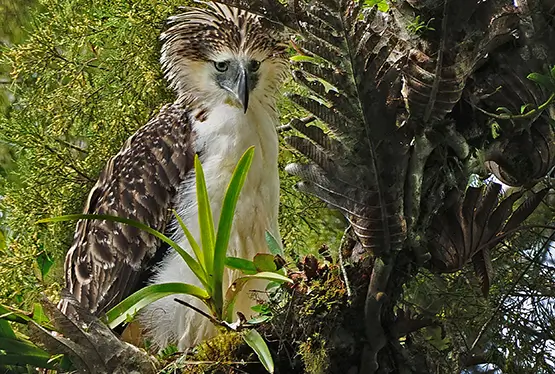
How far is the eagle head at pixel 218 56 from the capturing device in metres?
2.43

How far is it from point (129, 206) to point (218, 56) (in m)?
0.48

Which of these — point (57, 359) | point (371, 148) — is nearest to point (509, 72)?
point (371, 148)

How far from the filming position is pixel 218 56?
2.46m

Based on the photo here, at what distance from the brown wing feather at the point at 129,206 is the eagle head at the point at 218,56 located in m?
0.10

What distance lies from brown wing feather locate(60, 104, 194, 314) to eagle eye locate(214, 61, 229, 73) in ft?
0.51

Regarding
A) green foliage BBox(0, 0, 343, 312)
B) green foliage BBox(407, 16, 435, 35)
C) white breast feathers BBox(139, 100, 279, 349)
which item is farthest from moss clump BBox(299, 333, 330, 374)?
green foliage BBox(0, 0, 343, 312)

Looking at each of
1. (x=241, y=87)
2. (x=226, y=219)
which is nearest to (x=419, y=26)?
(x=226, y=219)

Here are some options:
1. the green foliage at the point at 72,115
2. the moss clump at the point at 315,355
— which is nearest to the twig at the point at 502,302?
the moss clump at the point at 315,355

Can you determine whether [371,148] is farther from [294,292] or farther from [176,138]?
[176,138]

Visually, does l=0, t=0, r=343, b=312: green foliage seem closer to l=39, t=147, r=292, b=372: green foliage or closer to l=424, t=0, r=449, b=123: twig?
l=39, t=147, r=292, b=372: green foliage

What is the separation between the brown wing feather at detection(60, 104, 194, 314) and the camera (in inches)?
94.7

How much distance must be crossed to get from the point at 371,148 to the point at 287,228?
1.33 meters

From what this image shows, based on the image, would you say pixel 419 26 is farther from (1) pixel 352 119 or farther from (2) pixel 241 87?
(2) pixel 241 87

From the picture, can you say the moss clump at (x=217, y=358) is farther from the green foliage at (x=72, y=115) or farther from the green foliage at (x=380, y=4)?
the green foliage at (x=72, y=115)
